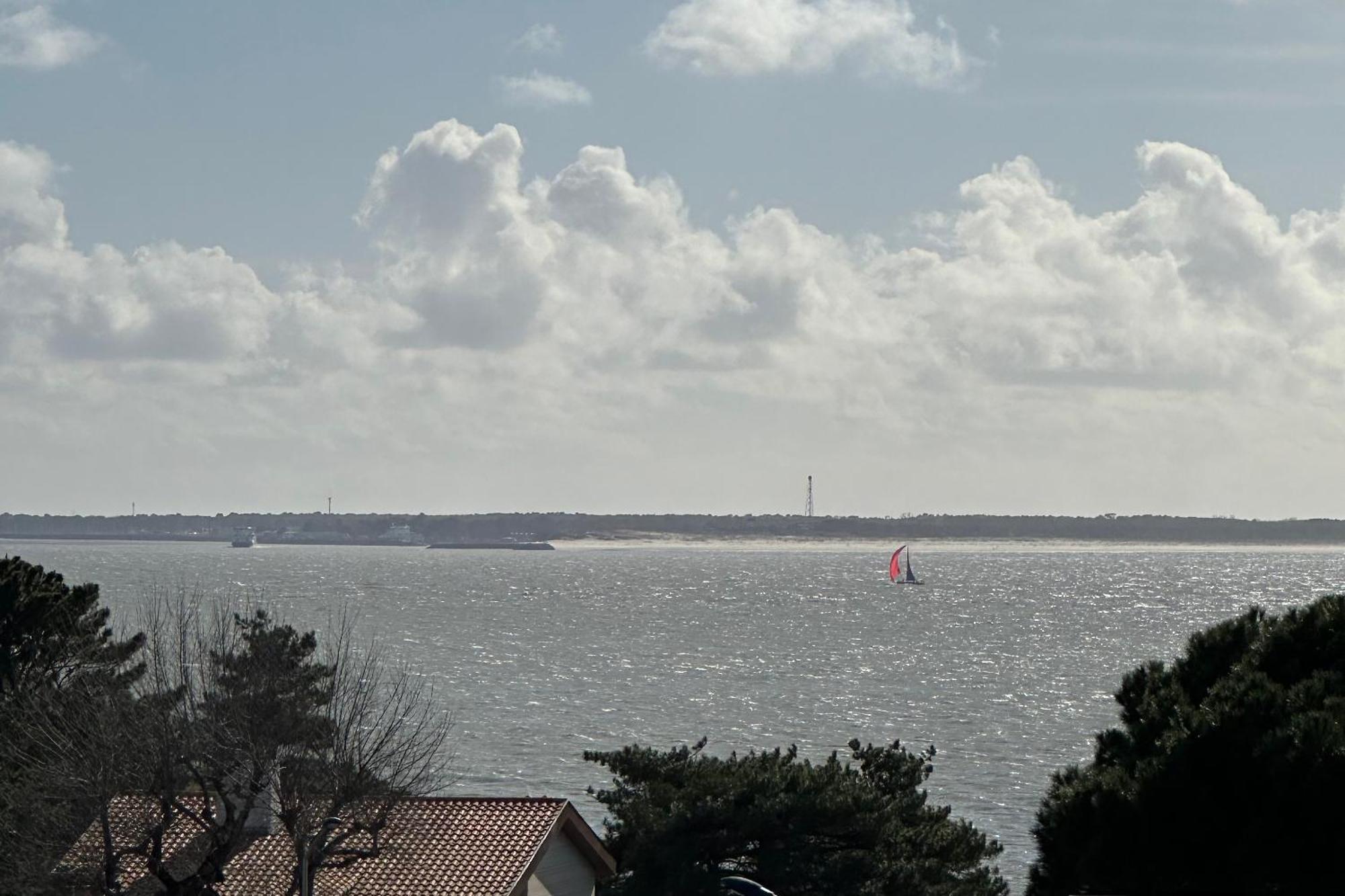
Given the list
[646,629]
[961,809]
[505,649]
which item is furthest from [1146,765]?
[646,629]

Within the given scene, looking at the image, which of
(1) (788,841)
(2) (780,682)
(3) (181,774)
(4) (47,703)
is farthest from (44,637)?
(2) (780,682)

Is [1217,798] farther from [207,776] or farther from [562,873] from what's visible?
[207,776]

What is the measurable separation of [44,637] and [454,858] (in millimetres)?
16754

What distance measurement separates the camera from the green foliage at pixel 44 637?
46188 mm

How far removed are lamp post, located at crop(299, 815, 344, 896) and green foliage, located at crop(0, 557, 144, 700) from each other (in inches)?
542

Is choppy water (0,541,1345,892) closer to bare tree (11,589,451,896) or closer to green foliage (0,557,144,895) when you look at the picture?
green foliage (0,557,144,895)

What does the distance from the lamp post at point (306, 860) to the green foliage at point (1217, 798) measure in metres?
12.6

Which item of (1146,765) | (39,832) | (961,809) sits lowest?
(961,809)

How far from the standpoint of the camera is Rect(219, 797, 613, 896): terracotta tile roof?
35.4 m

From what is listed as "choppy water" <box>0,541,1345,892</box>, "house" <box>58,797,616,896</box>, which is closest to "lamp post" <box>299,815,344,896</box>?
"house" <box>58,797,616,896</box>

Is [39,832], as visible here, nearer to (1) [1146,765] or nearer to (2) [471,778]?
(1) [1146,765]

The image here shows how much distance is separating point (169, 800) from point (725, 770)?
1112cm

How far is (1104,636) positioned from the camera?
163375mm

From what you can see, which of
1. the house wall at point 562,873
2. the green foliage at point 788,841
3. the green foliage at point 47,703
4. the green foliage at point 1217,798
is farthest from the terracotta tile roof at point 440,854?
the green foliage at point 1217,798
